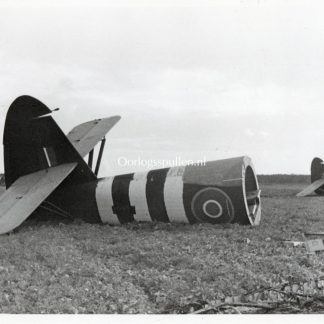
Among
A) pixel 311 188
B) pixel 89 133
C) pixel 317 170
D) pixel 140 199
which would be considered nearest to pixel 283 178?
pixel 317 170

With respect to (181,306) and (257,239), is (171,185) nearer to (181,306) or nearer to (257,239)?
(257,239)

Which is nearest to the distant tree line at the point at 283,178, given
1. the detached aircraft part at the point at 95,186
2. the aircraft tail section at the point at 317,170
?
the aircraft tail section at the point at 317,170

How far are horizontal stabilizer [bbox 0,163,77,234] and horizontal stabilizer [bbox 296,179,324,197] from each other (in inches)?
520

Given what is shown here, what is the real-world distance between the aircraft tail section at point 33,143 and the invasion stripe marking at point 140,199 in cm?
130

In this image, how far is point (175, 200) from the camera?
340 inches

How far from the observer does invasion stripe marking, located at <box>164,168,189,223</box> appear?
8.62m

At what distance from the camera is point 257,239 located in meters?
7.26

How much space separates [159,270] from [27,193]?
4.46 metres

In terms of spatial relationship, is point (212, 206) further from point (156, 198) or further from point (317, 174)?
point (317, 174)

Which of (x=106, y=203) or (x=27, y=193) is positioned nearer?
(x=27, y=193)

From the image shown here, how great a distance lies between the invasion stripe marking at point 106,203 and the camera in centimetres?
937

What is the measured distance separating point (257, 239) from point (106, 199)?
3.51 m

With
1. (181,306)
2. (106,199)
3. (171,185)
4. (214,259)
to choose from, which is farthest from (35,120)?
(181,306)

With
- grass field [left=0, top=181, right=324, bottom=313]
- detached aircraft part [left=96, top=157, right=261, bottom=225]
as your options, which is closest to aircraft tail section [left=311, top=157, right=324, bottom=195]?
detached aircraft part [left=96, top=157, right=261, bottom=225]
